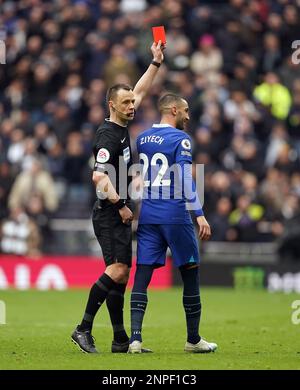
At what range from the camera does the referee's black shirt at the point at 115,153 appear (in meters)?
10.5

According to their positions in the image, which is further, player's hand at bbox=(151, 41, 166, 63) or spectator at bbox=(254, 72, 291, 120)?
spectator at bbox=(254, 72, 291, 120)

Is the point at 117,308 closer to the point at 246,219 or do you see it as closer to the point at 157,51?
the point at 157,51

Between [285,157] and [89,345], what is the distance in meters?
12.0

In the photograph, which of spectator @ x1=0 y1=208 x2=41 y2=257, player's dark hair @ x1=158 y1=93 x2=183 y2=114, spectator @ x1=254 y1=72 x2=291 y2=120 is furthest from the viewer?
spectator @ x1=254 y1=72 x2=291 y2=120

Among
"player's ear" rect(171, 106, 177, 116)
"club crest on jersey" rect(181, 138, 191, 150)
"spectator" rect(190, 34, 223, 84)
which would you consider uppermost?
"spectator" rect(190, 34, 223, 84)

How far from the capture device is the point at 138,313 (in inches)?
421

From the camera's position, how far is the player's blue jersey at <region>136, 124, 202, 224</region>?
10.7 metres

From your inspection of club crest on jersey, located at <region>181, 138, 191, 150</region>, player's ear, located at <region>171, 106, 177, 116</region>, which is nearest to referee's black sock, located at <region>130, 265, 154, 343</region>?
club crest on jersey, located at <region>181, 138, 191, 150</region>

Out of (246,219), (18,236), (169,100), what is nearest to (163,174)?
(169,100)

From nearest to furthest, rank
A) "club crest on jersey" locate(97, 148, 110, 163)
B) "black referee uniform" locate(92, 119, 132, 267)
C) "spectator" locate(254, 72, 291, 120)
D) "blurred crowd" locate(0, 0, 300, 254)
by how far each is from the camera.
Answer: "club crest on jersey" locate(97, 148, 110, 163) < "black referee uniform" locate(92, 119, 132, 267) < "blurred crowd" locate(0, 0, 300, 254) < "spectator" locate(254, 72, 291, 120)

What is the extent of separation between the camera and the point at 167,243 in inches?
426

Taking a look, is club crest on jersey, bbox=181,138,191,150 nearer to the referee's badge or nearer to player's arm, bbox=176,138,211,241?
player's arm, bbox=176,138,211,241

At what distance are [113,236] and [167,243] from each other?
54cm
